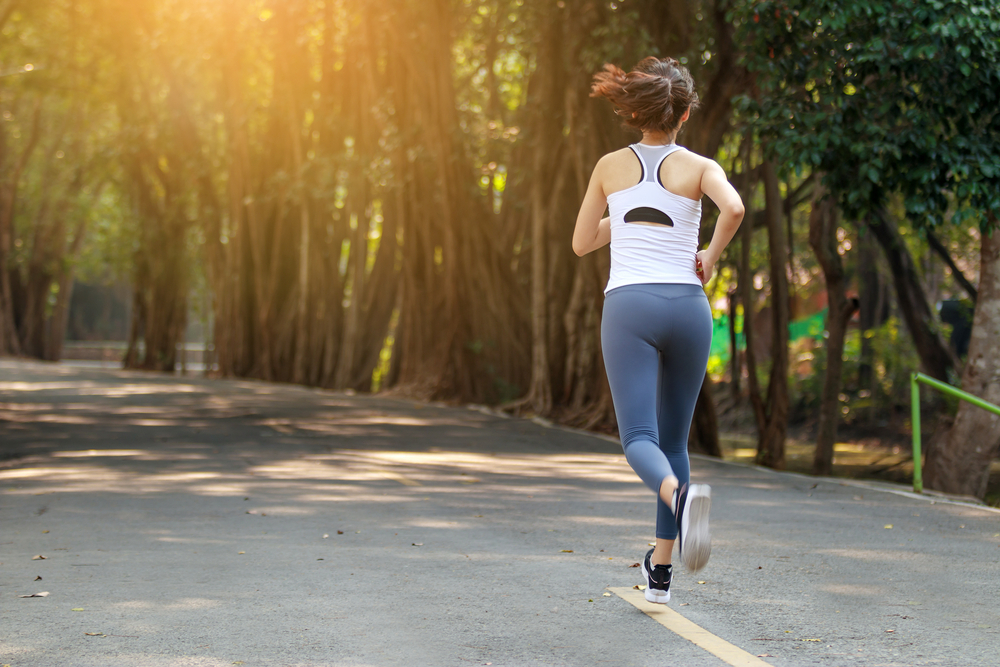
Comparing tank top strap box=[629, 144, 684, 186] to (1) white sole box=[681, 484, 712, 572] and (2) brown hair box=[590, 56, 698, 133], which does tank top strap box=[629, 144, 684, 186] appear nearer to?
(2) brown hair box=[590, 56, 698, 133]

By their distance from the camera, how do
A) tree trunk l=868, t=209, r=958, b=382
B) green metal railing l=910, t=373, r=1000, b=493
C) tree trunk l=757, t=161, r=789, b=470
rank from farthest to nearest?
tree trunk l=757, t=161, r=789, b=470 < tree trunk l=868, t=209, r=958, b=382 < green metal railing l=910, t=373, r=1000, b=493

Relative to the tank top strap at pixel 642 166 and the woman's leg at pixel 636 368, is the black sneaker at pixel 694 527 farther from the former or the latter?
the tank top strap at pixel 642 166

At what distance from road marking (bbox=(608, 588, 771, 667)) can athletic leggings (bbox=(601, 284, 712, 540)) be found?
0.48 m

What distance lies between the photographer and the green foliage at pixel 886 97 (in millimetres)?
8438

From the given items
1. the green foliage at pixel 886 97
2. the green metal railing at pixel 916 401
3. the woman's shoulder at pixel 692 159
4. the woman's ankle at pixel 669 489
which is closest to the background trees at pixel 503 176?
the green foliage at pixel 886 97

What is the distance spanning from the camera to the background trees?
9.28 m

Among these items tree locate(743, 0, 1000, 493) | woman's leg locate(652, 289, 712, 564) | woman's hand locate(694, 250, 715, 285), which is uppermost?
tree locate(743, 0, 1000, 493)

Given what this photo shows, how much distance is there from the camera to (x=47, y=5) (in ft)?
74.8

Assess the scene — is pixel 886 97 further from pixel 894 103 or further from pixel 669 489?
pixel 669 489

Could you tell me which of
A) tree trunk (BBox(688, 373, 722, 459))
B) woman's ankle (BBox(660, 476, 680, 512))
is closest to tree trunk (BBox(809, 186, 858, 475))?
tree trunk (BBox(688, 373, 722, 459))

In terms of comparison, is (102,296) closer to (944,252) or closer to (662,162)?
(944,252)

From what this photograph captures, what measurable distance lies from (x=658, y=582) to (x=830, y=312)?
9.11m

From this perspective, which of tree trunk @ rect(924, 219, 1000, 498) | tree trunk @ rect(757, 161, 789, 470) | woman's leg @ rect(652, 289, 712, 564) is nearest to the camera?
woman's leg @ rect(652, 289, 712, 564)

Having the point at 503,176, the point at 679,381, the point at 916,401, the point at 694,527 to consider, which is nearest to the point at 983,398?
the point at 916,401
